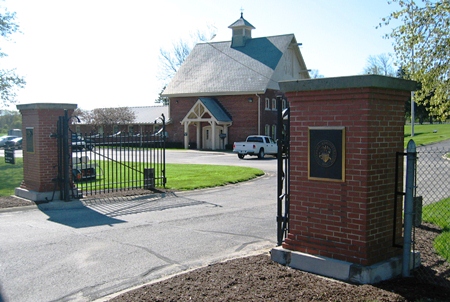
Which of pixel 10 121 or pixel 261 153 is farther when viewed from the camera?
pixel 10 121

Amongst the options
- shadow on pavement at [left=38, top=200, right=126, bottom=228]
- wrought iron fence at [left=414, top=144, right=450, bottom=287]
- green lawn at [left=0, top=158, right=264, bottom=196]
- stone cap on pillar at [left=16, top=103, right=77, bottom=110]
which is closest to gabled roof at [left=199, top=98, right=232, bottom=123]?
green lawn at [left=0, top=158, right=264, bottom=196]

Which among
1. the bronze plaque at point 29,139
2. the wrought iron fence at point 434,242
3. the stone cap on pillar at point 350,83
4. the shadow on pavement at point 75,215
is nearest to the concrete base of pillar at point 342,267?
the wrought iron fence at point 434,242

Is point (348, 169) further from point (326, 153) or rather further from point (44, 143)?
point (44, 143)

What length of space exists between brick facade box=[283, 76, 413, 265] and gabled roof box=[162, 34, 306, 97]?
35613 mm

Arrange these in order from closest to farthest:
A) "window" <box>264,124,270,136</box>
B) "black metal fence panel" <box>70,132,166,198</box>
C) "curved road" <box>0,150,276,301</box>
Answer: "curved road" <box>0,150,276,301</box>, "black metal fence panel" <box>70,132,166,198</box>, "window" <box>264,124,270,136</box>

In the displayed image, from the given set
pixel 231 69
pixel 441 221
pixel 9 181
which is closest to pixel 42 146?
pixel 9 181

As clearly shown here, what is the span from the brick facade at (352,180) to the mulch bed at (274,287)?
42 centimetres

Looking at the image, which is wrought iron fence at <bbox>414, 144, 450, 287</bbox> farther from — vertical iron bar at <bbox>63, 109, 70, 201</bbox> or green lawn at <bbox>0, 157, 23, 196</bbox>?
green lawn at <bbox>0, 157, 23, 196</bbox>

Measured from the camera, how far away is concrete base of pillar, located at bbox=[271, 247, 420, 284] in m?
5.38

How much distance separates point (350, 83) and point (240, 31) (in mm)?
43303

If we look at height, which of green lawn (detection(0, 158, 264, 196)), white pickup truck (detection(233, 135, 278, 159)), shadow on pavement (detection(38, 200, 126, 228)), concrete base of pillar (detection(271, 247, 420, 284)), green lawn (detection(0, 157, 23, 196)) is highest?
white pickup truck (detection(233, 135, 278, 159))

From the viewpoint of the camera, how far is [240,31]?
155 ft

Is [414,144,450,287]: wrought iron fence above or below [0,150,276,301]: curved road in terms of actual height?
above

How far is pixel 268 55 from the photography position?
1743 inches
